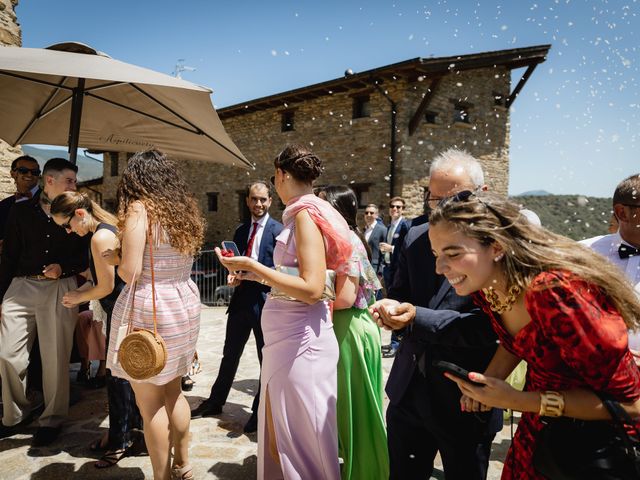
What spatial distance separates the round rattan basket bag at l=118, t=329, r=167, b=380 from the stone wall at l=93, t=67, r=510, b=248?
1286cm

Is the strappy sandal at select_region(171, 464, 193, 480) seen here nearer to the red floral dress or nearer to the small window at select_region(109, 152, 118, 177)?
the red floral dress

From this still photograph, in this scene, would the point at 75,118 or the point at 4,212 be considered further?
the point at 4,212

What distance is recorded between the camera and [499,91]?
54.9ft

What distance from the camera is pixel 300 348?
7.18 feet

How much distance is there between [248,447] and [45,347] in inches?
74.5

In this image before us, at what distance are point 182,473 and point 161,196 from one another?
1.80 meters

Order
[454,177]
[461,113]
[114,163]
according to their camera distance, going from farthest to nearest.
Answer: [114,163], [461,113], [454,177]

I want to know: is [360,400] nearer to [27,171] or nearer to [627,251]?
[627,251]

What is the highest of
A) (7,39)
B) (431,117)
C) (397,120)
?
(431,117)

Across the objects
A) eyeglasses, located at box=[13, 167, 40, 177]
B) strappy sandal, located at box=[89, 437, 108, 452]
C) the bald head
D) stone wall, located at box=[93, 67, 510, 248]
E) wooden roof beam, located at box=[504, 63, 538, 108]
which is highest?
wooden roof beam, located at box=[504, 63, 538, 108]

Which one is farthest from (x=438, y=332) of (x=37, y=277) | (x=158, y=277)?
(x=37, y=277)

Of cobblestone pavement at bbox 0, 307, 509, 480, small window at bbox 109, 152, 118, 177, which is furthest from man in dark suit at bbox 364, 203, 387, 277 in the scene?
small window at bbox 109, 152, 118, 177

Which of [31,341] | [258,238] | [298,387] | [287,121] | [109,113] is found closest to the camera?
[298,387]

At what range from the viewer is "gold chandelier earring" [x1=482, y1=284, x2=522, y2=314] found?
1.38 meters
